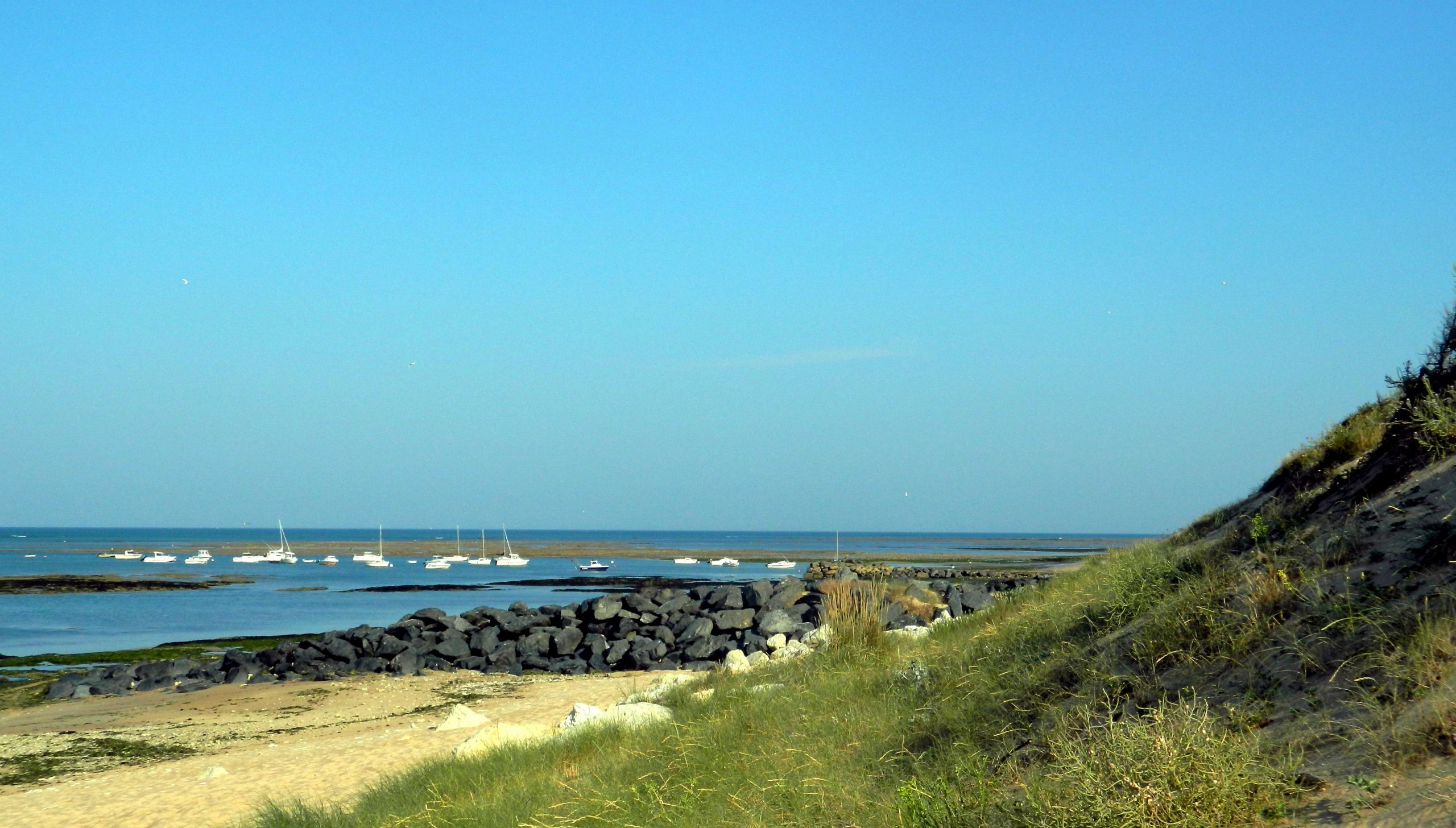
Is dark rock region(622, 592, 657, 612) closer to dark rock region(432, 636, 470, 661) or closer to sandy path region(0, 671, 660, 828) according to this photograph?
dark rock region(432, 636, 470, 661)

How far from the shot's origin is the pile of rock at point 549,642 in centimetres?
2375

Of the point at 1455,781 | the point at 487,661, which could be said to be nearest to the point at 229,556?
the point at 487,661

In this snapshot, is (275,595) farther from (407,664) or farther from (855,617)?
(855,617)

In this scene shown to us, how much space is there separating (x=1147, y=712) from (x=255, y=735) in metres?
15.6

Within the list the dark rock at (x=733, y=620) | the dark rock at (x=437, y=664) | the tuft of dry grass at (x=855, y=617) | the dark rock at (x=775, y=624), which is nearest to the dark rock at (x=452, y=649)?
the dark rock at (x=437, y=664)

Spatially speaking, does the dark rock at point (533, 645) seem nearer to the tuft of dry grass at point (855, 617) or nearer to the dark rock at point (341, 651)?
the dark rock at point (341, 651)

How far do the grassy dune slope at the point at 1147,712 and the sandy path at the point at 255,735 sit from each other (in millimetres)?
3544

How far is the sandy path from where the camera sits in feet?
36.0

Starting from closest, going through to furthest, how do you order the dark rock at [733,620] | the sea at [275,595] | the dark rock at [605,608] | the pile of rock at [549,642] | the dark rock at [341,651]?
the pile of rock at [549,642]
the dark rock at [733,620]
the dark rock at [341,651]
the dark rock at [605,608]
the sea at [275,595]

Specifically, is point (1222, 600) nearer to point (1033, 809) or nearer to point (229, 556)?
point (1033, 809)

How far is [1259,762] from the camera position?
4.28 meters

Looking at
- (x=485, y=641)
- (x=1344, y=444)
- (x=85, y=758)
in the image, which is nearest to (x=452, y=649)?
(x=485, y=641)

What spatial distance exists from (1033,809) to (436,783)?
5.06 meters

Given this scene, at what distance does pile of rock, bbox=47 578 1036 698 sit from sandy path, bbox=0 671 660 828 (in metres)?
1.43
